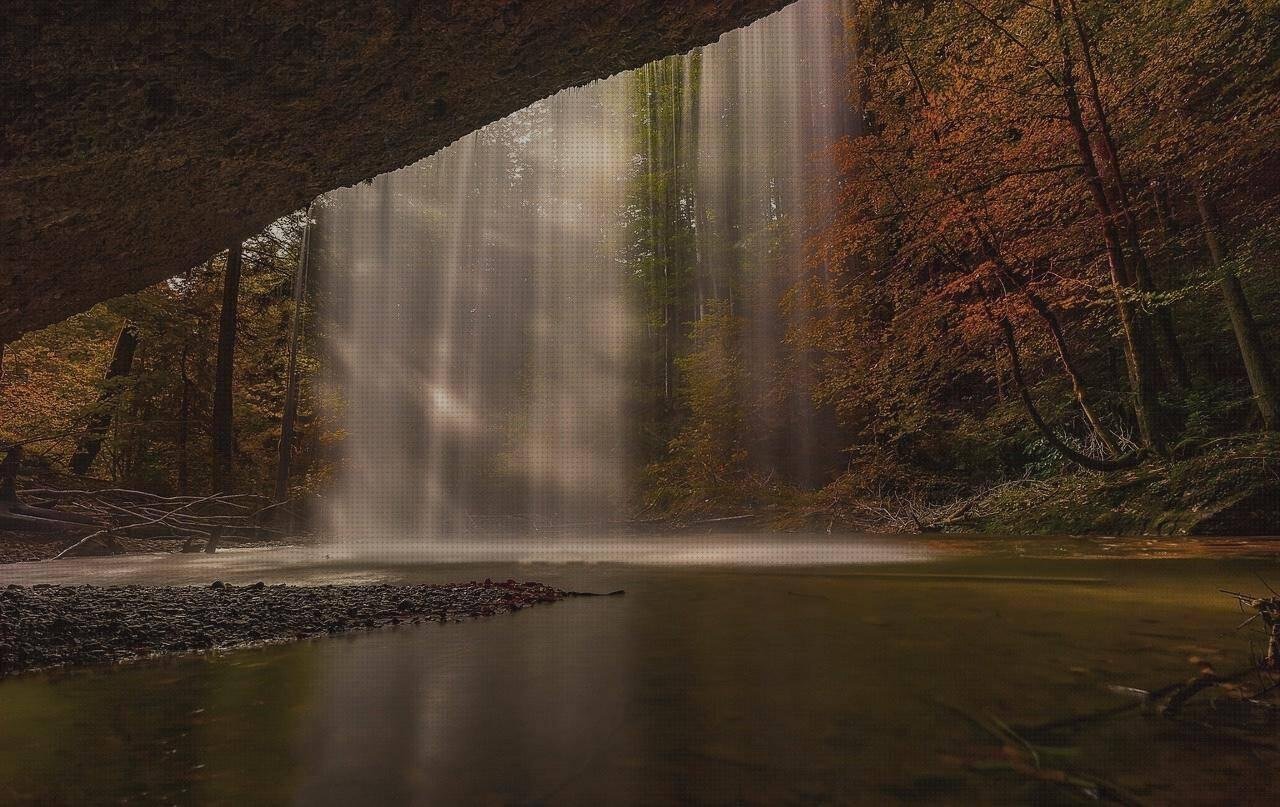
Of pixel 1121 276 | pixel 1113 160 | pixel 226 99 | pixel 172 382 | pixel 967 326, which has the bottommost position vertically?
pixel 226 99

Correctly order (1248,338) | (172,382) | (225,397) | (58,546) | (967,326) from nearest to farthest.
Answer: (1248,338) < (58,546) < (967,326) < (225,397) < (172,382)

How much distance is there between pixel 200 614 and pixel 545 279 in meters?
21.9

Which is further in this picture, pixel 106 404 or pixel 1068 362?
pixel 106 404

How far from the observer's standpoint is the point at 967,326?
10.3 m

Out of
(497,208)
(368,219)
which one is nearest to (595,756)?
(368,219)

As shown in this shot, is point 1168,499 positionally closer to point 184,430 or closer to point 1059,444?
point 1059,444

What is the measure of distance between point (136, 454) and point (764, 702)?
62.2ft

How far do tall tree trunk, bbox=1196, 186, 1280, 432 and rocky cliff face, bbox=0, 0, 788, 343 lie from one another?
9.42 metres

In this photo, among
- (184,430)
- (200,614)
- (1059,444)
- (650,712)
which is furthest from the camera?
(184,430)

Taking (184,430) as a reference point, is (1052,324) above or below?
below

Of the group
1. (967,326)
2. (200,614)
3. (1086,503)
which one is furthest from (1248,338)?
(200,614)

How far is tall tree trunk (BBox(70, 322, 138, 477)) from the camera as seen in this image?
526 inches

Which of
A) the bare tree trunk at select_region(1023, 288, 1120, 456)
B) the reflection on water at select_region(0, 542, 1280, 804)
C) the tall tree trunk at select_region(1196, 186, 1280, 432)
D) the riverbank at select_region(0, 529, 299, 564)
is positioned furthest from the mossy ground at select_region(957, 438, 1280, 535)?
the riverbank at select_region(0, 529, 299, 564)

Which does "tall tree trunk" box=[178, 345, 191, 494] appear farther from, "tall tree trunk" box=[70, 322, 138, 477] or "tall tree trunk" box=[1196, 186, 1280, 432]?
"tall tree trunk" box=[1196, 186, 1280, 432]
